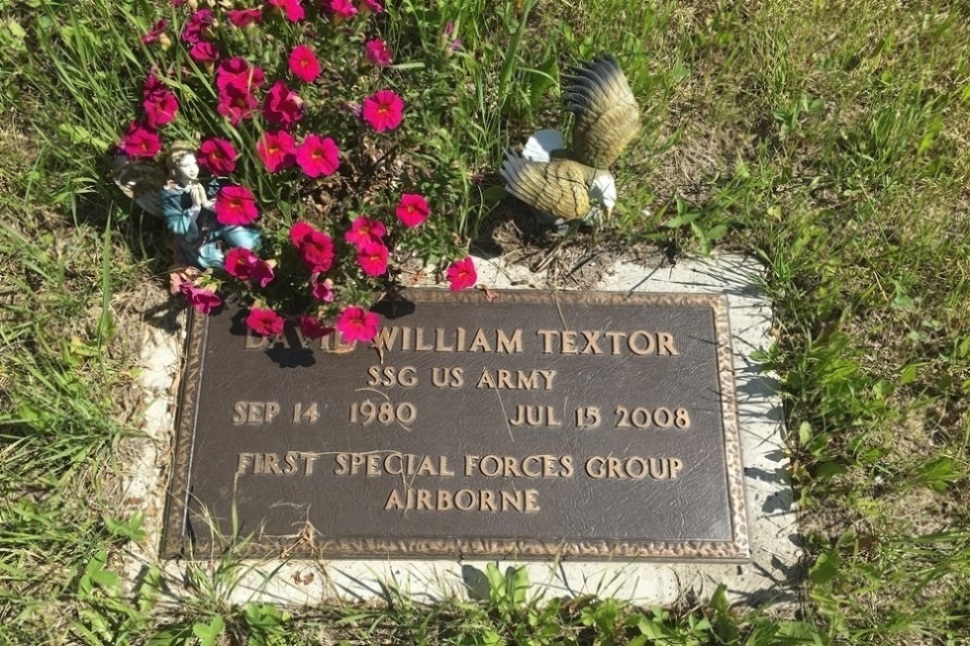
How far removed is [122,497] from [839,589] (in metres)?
2.00

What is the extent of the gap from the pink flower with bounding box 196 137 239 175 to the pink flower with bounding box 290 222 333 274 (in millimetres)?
257

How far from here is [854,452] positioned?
2.03 m

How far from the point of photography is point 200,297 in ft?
6.44

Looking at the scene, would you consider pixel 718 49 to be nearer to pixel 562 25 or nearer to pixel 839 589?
pixel 562 25

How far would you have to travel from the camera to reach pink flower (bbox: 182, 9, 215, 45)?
6.70 feet

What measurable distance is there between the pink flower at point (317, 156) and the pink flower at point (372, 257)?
0.26 meters

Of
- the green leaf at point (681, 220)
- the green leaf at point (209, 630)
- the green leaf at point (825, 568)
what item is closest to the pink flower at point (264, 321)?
the green leaf at point (209, 630)

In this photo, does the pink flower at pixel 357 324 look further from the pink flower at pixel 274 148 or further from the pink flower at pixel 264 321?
the pink flower at pixel 274 148

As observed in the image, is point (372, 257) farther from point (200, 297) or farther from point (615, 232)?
point (615, 232)

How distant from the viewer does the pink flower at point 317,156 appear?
1896 mm

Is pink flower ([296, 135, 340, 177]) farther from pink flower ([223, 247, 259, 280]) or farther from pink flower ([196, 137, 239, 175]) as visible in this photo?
pink flower ([223, 247, 259, 280])

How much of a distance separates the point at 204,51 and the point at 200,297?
734mm

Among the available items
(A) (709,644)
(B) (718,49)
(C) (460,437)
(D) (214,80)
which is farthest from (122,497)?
(B) (718,49)

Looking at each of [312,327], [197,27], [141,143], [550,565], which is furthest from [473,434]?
[197,27]
